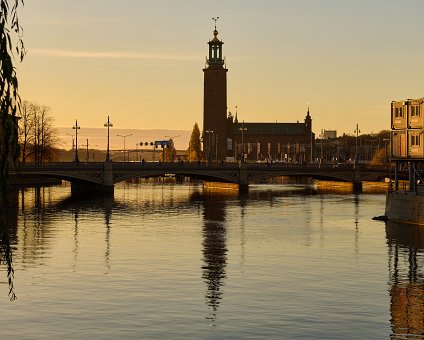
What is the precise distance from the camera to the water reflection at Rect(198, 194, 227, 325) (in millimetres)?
45781

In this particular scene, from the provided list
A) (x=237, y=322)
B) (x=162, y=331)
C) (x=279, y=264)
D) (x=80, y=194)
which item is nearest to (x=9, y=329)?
(x=162, y=331)

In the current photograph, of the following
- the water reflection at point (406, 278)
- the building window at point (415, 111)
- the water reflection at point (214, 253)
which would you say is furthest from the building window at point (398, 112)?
the water reflection at point (214, 253)

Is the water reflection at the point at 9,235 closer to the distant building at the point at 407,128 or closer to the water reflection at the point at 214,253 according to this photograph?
the water reflection at the point at 214,253

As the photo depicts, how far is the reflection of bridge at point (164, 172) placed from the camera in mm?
140000

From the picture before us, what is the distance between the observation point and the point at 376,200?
446ft

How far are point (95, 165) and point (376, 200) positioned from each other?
1723 inches

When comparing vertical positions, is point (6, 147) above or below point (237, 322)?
above

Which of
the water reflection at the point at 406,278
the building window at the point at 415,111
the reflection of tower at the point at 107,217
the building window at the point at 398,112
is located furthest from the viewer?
the building window at the point at 398,112

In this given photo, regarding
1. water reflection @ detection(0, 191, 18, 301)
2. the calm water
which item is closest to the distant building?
the calm water

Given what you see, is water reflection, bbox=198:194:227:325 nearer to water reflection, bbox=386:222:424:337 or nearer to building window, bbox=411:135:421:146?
water reflection, bbox=386:222:424:337

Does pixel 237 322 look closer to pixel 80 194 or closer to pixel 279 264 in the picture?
pixel 279 264

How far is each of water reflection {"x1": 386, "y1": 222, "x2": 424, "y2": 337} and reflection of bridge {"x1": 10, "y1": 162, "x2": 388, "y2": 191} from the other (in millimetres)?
67472

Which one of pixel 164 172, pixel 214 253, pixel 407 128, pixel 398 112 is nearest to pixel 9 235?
pixel 214 253

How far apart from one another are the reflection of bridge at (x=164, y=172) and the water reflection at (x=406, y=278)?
67.5 metres
